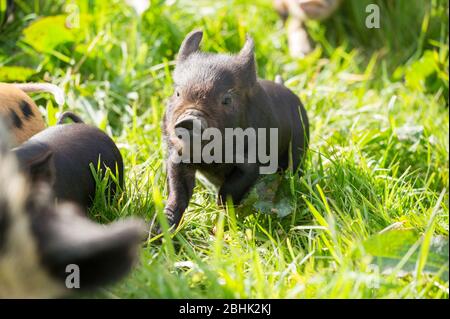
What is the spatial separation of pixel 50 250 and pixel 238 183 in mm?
1569

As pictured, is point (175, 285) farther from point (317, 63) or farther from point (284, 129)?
point (317, 63)

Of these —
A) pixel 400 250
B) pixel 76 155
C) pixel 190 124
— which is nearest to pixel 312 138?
pixel 190 124

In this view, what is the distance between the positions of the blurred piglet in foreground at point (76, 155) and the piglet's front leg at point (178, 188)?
0.80 feet

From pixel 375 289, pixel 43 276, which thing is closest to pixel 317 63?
pixel 375 289

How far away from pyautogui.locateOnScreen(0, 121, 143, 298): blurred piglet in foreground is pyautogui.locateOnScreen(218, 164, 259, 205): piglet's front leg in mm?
1348

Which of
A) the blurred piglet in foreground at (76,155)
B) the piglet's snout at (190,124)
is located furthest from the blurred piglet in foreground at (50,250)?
the piglet's snout at (190,124)

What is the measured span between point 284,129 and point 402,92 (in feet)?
6.30

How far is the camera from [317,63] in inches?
236

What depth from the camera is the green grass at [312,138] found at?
2762 millimetres

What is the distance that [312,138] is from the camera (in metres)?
4.65

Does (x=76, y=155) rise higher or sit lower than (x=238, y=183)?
higher

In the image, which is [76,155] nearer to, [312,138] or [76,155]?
[76,155]

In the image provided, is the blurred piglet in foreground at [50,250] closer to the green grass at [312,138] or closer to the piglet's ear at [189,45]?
the green grass at [312,138]

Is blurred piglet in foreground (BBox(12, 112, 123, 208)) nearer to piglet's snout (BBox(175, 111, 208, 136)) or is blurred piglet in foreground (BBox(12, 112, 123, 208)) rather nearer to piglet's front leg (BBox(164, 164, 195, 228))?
piglet's front leg (BBox(164, 164, 195, 228))
